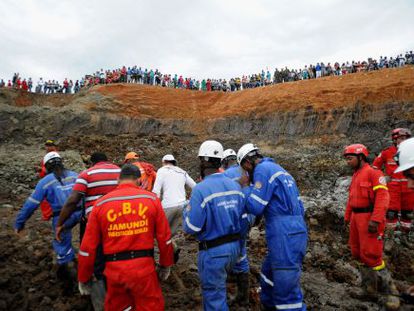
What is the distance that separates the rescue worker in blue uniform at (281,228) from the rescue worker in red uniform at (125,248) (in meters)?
1.31

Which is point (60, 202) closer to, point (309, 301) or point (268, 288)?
Answer: point (268, 288)

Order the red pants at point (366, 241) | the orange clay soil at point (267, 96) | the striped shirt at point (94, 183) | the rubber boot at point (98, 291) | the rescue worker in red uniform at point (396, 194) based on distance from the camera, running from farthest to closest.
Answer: the orange clay soil at point (267, 96) → the rescue worker in red uniform at point (396, 194) → the red pants at point (366, 241) → the striped shirt at point (94, 183) → the rubber boot at point (98, 291)

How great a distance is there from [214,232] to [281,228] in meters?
0.85

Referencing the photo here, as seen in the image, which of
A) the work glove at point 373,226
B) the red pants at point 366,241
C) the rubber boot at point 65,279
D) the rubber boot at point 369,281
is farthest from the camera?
the rubber boot at point 65,279

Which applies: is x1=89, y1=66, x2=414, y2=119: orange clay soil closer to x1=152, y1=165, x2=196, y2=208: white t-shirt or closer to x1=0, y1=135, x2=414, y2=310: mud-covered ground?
x1=0, y1=135, x2=414, y2=310: mud-covered ground

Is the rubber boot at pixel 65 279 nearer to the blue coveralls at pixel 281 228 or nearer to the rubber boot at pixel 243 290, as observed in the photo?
the rubber boot at pixel 243 290

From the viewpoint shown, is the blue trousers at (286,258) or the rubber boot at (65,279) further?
the rubber boot at (65,279)

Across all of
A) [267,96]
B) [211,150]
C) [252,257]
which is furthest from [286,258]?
[267,96]

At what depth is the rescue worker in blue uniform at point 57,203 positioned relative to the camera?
4531 mm

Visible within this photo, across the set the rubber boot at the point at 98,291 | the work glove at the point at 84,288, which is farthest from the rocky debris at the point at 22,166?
the work glove at the point at 84,288

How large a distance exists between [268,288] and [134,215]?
2107 mm

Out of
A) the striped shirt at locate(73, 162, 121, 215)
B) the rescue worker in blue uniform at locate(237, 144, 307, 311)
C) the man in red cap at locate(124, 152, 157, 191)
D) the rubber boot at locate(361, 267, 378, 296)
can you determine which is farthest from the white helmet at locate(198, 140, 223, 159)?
the rubber boot at locate(361, 267, 378, 296)

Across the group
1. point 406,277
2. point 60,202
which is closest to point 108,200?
point 60,202

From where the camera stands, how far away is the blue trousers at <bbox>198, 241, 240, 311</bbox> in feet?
10.8
